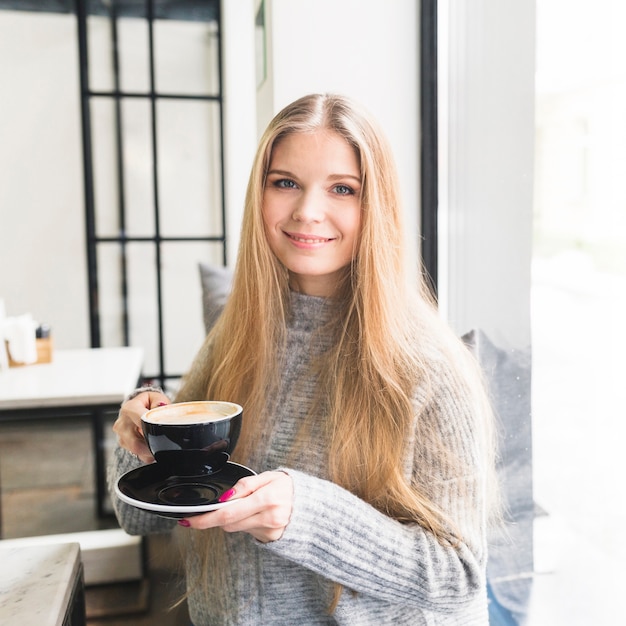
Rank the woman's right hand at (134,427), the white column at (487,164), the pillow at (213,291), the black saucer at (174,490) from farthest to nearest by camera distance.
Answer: the pillow at (213,291), the white column at (487,164), the woman's right hand at (134,427), the black saucer at (174,490)

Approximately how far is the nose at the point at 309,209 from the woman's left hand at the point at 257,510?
0.38 metres

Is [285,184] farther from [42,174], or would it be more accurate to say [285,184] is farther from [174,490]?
[42,174]

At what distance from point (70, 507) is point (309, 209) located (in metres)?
2.08

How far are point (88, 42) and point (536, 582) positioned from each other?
274cm

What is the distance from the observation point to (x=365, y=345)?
92 centimetres

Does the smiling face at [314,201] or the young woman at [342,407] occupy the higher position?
the smiling face at [314,201]

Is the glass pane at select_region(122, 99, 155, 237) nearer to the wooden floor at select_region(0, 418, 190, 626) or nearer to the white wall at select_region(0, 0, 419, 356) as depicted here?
the white wall at select_region(0, 0, 419, 356)

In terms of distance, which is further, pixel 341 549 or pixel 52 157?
pixel 52 157

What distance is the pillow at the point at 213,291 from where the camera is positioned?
1.91m

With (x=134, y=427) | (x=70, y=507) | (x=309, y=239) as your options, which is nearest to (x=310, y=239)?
(x=309, y=239)

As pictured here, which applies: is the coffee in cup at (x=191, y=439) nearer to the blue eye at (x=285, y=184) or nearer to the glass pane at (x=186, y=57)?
the blue eye at (x=285, y=184)

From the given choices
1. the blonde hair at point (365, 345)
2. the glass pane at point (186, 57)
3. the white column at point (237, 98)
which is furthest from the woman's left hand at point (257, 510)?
the glass pane at point (186, 57)

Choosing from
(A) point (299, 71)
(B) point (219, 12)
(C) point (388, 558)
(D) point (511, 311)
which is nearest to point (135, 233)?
(B) point (219, 12)

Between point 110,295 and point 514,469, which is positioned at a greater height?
point 110,295
